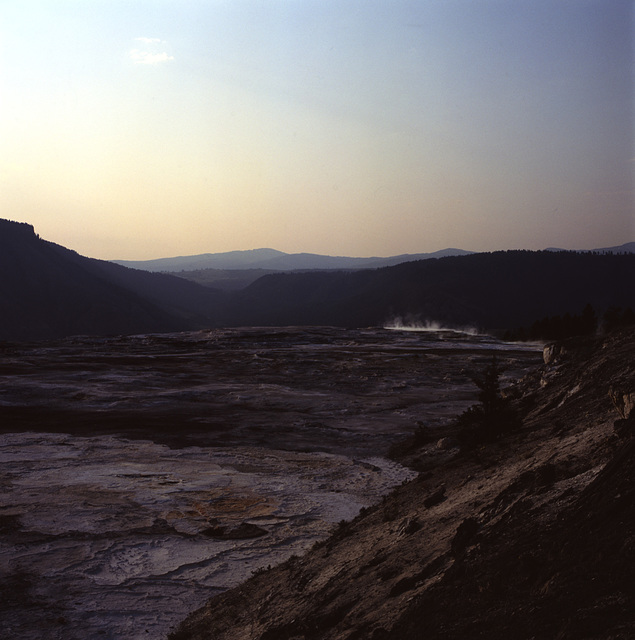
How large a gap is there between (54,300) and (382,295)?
210 ft

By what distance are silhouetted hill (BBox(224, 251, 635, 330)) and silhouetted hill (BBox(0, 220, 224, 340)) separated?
3058cm

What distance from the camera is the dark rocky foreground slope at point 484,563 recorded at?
4824 millimetres

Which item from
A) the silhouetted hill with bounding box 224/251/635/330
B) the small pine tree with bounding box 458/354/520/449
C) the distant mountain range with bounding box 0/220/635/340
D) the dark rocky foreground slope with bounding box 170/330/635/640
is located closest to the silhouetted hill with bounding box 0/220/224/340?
the distant mountain range with bounding box 0/220/635/340

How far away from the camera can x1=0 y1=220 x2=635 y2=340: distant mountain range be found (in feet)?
342

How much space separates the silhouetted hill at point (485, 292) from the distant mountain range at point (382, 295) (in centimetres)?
21

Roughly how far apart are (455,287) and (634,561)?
387 ft

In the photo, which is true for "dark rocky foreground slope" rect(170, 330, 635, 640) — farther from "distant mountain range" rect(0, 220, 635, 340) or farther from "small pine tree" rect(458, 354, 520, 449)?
"distant mountain range" rect(0, 220, 635, 340)

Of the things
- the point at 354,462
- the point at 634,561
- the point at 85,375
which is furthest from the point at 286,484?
the point at 85,375

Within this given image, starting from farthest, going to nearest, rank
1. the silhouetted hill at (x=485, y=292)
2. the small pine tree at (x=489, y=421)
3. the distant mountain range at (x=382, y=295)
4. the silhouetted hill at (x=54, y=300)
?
the silhouetted hill at (x=485, y=292) < the distant mountain range at (x=382, y=295) < the silhouetted hill at (x=54, y=300) < the small pine tree at (x=489, y=421)

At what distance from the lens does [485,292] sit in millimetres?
119375

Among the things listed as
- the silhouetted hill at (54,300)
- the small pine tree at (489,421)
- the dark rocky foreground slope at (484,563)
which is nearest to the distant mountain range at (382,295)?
the silhouetted hill at (54,300)

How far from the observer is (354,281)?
168250 millimetres

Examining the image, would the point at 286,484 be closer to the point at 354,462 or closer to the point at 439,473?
the point at 354,462

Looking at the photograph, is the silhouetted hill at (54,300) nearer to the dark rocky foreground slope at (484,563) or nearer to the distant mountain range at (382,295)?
the distant mountain range at (382,295)
